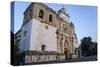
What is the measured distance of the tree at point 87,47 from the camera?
10.5 ft

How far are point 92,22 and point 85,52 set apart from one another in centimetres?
48

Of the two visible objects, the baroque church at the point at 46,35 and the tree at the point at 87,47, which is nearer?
the baroque church at the point at 46,35

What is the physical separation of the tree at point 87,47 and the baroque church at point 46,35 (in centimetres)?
13

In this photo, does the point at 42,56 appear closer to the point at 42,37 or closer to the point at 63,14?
the point at 42,37

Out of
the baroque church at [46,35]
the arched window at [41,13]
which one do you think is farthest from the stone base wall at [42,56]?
the arched window at [41,13]

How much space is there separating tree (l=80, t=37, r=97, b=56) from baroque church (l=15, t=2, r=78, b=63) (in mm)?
128

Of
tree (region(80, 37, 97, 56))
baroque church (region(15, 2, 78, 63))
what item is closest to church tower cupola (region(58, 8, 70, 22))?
baroque church (region(15, 2, 78, 63))

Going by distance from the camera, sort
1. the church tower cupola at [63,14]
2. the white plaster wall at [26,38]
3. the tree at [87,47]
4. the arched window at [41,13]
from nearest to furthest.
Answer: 1. the white plaster wall at [26,38]
2. the arched window at [41,13]
3. the church tower cupola at [63,14]
4. the tree at [87,47]

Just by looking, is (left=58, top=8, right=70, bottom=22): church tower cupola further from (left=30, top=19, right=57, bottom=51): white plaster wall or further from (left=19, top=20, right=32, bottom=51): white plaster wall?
(left=19, top=20, right=32, bottom=51): white plaster wall

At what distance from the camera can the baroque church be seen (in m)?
2.78

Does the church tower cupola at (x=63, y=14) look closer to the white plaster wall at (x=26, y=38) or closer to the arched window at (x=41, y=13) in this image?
the arched window at (x=41, y=13)

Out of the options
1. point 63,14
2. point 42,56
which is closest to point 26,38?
point 42,56

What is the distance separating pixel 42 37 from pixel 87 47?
770 mm

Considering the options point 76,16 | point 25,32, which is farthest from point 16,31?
point 76,16
